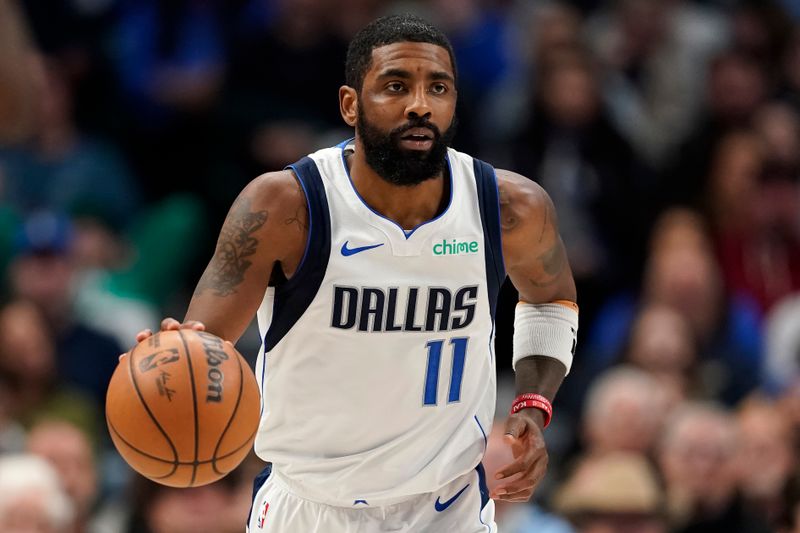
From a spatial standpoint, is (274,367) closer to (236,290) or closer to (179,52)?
(236,290)

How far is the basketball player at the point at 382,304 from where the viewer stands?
578 centimetres

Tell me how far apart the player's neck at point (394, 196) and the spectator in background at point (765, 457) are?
3.78m

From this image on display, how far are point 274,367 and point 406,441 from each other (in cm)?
62

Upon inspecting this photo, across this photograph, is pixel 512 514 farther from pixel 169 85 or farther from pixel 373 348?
pixel 169 85

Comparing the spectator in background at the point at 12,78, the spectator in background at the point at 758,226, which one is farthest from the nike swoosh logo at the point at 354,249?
the spectator in background at the point at 758,226

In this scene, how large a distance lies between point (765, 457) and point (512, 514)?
1806mm

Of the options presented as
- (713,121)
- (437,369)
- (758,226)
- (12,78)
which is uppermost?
(12,78)

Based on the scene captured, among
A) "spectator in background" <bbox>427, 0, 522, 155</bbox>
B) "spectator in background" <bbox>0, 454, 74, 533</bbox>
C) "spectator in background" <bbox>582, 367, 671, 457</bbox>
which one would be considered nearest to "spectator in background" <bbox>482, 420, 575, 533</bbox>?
"spectator in background" <bbox>582, 367, 671, 457</bbox>

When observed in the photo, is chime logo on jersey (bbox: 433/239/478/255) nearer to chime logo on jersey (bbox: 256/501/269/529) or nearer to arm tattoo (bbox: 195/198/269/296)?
arm tattoo (bbox: 195/198/269/296)

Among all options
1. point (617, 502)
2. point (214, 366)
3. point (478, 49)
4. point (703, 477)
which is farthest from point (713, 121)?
point (214, 366)

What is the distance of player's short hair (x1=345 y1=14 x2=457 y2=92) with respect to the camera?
19.2ft

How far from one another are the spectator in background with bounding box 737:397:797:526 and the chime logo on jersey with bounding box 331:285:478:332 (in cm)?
365

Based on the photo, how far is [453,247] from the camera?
596 cm

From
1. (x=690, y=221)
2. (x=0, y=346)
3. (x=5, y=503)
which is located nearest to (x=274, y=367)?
(x=5, y=503)
